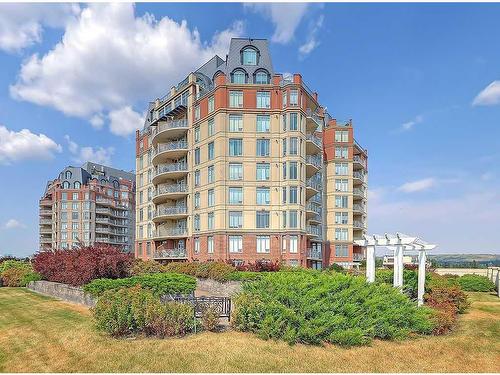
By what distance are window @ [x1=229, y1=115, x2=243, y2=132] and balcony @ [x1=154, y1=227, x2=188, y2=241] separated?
13206 millimetres

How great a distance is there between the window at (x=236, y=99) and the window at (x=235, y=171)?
19.8ft

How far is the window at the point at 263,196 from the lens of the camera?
40.2 m

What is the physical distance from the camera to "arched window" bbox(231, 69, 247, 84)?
Answer: 41531 millimetres

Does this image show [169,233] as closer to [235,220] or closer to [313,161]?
[235,220]

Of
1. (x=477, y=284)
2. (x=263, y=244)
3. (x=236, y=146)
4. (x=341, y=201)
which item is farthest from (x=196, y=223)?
(x=477, y=284)

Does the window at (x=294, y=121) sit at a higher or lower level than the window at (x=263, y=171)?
higher

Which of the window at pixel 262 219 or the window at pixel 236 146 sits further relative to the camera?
the window at pixel 236 146

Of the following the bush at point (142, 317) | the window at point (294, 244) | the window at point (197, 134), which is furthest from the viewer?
the window at point (197, 134)

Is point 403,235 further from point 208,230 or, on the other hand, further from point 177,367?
point 208,230

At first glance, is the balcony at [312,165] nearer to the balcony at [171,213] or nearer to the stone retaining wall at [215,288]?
the balcony at [171,213]

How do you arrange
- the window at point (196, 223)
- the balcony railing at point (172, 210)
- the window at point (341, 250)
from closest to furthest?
the window at point (196, 223), the balcony railing at point (172, 210), the window at point (341, 250)

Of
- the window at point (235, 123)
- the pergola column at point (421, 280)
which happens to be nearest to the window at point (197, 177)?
the window at point (235, 123)

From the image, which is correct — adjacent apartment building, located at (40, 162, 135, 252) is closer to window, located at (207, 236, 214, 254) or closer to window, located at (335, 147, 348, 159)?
window, located at (207, 236, 214, 254)

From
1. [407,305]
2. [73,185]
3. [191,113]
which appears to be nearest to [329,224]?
[191,113]
